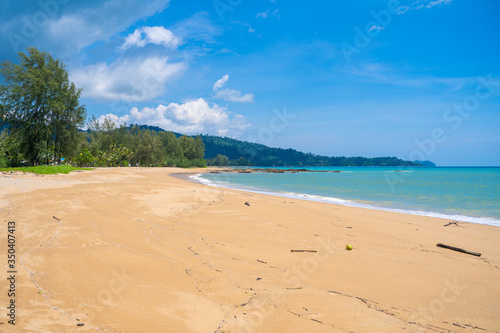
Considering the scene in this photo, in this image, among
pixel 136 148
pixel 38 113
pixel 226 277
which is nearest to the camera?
pixel 226 277

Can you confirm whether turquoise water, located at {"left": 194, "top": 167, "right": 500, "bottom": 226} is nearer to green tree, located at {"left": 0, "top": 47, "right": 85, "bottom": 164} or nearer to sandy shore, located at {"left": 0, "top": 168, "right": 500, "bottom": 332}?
sandy shore, located at {"left": 0, "top": 168, "right": 500, "bottom": 332}

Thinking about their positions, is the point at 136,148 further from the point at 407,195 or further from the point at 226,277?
the point at 226,277

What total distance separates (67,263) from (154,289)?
5.75 feet

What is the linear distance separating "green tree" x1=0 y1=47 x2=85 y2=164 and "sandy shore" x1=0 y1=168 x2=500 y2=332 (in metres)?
24.3

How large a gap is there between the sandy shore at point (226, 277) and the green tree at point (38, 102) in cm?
2431

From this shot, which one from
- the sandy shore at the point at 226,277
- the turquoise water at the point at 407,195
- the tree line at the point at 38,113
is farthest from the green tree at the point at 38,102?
the sandy shore at the point at 226,277

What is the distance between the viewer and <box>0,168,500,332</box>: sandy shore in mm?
3193

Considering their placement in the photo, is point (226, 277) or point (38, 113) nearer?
point (226, 277)

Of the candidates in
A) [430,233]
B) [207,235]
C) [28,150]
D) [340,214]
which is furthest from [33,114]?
[430,233]

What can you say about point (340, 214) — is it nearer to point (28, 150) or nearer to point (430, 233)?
point (430, 233)

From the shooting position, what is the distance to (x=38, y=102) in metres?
26.4

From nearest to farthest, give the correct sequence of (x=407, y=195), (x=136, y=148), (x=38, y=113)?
(x=407, y=195) < (x=38, y=113) < (x=136, y=148)

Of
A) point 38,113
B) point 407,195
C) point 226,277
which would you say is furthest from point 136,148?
point 226,277

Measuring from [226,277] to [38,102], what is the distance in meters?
32.4
